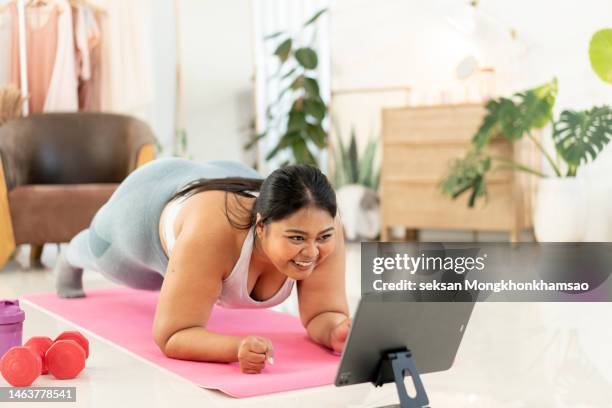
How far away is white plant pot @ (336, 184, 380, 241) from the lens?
20.0 feet

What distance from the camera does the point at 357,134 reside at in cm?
639

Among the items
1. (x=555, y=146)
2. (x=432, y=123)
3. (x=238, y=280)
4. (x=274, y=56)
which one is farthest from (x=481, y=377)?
(x=274, y=56)

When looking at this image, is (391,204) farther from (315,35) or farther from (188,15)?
(188,15)

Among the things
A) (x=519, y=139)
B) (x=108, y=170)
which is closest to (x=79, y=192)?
(x=108, y=170)

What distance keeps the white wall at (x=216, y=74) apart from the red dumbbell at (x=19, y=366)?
A: 182 inches

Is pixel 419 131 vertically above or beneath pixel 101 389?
above

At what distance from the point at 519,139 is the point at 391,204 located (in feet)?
3.54

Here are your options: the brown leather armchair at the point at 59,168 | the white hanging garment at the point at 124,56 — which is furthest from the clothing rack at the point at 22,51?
the brown leather armchair at the point at 59,168

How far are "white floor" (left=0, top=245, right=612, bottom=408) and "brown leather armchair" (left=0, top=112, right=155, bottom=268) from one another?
1268mm

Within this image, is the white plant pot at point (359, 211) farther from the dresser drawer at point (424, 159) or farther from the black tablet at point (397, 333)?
the black tablet at point (397, 333)

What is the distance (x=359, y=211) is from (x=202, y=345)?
395cm

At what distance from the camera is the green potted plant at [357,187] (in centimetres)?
609

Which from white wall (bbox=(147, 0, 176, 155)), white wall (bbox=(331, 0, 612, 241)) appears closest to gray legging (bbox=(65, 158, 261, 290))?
white wall (bbox=(331, 0, 612, 241))

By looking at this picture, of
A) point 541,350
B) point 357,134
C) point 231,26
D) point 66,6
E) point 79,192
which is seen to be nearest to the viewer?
point 541,350
